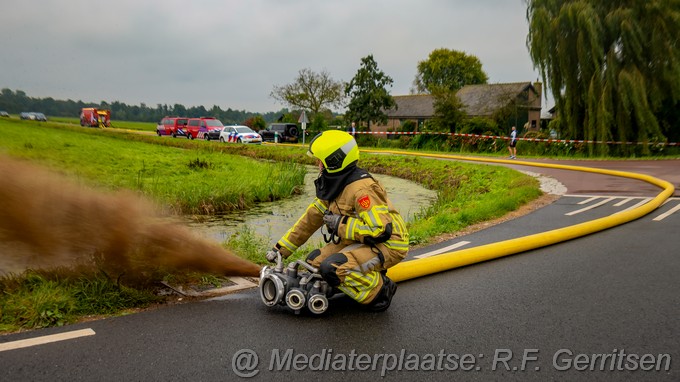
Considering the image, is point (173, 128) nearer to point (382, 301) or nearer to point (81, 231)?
point (81, 231)

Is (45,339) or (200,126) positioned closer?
(45,339)

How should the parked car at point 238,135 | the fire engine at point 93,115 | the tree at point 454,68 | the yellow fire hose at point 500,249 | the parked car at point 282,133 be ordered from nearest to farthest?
the yellow fire hose at point 500,249
the fire engine at point 93,115
the parked car at point 238,135
the parked car at point 282,133
the tree at point 454,68

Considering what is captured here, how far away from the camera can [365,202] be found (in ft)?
14.4

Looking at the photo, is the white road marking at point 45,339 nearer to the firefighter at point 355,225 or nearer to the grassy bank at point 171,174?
the firefighter at point 355,225

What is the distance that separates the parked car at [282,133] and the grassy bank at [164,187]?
54.1 feet

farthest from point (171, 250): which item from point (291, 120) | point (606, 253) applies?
point (291, 120)

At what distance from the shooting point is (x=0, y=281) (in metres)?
4.71

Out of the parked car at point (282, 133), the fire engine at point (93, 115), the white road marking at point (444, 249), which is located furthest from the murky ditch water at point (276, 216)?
the parked car at point (282, 133)

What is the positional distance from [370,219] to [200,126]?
139ft

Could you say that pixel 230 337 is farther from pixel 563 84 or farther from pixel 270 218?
pixel 563 84

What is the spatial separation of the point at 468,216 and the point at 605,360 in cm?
591

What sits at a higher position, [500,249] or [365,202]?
[365,202]

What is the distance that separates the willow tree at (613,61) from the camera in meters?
24.7

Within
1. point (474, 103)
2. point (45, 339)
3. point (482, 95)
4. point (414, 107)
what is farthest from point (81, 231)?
point (414, 107)
